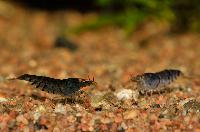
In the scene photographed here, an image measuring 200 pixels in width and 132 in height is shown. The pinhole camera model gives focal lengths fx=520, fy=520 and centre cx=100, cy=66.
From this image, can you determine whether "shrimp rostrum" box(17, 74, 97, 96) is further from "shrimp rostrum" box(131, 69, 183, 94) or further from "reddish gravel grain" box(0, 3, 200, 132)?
"shrimp rostrum" box(131, 69, 183, 94)

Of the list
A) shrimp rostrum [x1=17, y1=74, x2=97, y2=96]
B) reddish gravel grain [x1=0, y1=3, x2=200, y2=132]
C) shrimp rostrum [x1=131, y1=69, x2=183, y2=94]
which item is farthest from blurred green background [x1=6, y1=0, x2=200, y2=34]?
shrimp rostrum [x1=17, y1=74, x2=97, y2=96]

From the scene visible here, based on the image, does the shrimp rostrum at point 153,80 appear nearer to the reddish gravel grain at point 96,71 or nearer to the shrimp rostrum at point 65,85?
the reddish gravel grain at point 96,71

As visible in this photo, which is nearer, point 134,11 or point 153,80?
point 153,80

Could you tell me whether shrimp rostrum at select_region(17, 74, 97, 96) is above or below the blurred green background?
below

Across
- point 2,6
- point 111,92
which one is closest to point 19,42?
point 2,6

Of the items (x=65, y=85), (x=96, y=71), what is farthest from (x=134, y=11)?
(x=65, y=85)

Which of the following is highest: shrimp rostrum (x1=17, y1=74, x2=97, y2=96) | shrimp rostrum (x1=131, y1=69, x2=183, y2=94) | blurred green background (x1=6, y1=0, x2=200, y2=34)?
blurred green background (x1=6, y1=0, x2=200, y2=34)

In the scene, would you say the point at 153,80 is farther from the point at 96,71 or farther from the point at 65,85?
the point at 96,71

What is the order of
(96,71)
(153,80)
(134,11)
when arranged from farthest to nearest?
1. (134,11)
2. (96,71)
3. (153,80)

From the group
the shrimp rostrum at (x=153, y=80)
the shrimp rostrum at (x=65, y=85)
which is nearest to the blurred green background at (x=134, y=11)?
the shrimp rostrum at (x=153, y=80)

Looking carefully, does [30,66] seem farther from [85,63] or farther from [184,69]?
[184,69]

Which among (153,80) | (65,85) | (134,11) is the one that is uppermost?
(134,11)
